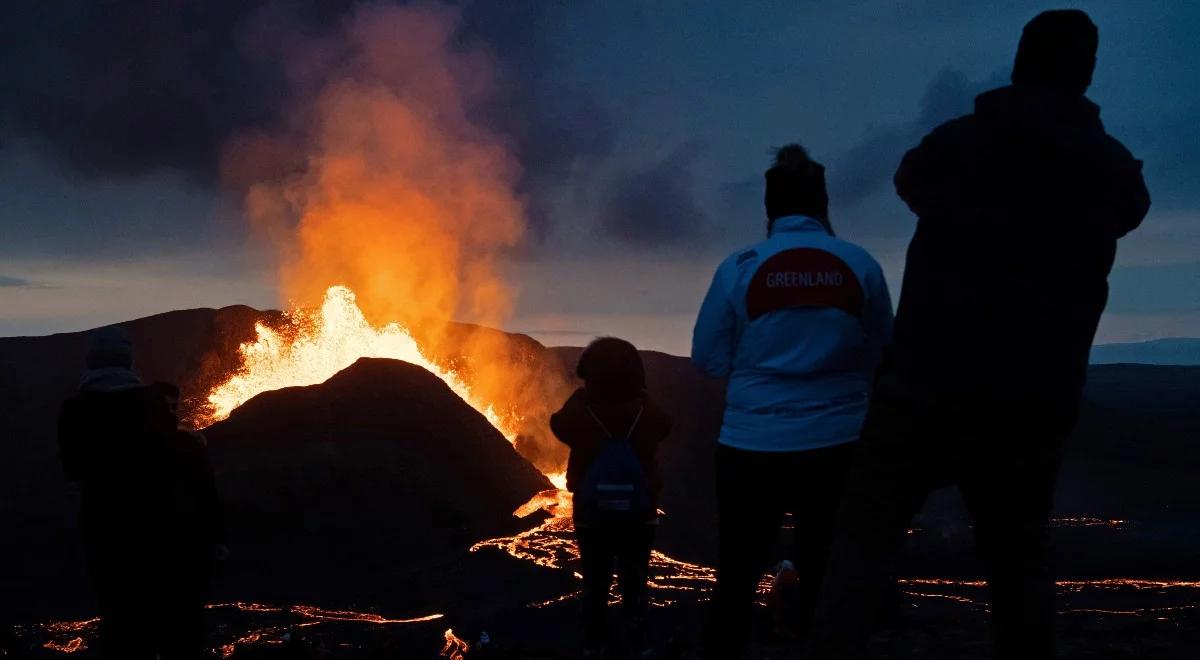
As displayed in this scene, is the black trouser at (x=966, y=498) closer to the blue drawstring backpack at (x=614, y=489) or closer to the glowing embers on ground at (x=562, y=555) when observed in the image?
the blue drawstring backpack at (x=614, y=489)

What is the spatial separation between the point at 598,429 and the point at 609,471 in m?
0.30

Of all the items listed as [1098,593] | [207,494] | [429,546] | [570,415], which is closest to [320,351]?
[429,546]

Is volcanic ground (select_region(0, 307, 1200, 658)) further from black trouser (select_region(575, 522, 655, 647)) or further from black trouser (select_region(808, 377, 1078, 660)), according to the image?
black trouser (select_region(808, 377, 1078, 660))

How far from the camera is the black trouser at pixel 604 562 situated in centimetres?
533

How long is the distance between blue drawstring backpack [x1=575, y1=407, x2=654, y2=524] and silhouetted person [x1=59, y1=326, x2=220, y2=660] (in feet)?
7.08

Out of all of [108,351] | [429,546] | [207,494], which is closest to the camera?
[108,351]

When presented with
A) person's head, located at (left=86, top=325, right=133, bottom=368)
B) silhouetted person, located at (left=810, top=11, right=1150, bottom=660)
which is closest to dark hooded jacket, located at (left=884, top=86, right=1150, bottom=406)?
silhouetted person, located at (left=810, top=11, right=1150, bottom=660)

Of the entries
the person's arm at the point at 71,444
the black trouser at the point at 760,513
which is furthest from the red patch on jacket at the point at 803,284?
the person's arm at the point at 71,444

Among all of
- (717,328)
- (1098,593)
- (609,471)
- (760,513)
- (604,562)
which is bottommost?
(1098,593)

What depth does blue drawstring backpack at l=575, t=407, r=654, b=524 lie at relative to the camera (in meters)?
5.22

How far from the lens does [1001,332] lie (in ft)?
9.84

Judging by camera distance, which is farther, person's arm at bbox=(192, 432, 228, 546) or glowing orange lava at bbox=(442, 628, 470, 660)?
glowing orange lava at bbox=(442, 628, 470, 660)

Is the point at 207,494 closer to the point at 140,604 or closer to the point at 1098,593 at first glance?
the point at 140,604

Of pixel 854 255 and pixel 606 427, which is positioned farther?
pixel 606 427
